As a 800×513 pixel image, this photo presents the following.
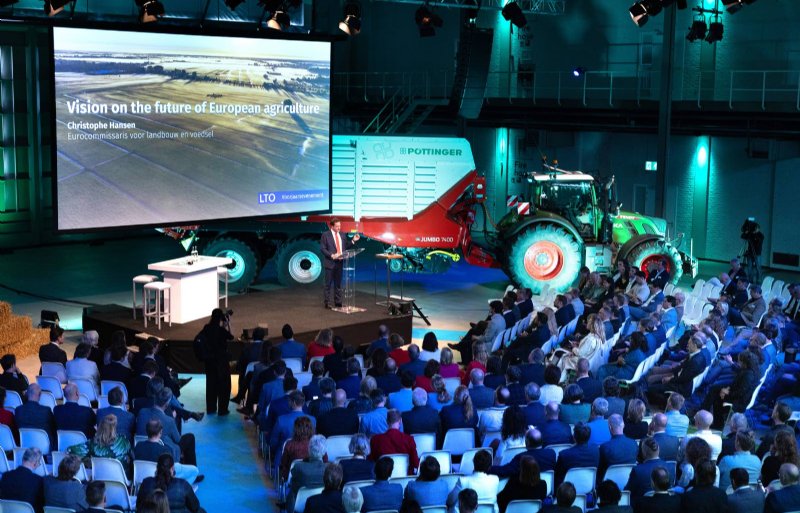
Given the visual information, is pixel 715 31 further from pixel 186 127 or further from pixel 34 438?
pixel 34 438

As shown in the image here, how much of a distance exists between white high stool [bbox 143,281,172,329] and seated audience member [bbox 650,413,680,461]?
7699 mm

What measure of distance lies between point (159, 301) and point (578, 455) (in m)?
7.69

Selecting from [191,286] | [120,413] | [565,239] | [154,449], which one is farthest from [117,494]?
[565,239]

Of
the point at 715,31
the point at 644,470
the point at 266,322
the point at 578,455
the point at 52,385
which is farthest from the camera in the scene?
the point at 715,31

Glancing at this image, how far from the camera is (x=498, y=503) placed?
7828mm

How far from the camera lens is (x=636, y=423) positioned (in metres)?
9.20

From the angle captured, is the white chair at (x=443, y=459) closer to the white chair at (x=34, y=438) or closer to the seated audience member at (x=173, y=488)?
the seated audience member at (x=173, y=488)

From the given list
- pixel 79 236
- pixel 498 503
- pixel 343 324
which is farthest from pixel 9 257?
pixel 498 503

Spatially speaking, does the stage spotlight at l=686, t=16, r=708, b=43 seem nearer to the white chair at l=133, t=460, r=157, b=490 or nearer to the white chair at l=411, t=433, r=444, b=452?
the white chair at l=411, t=433, r=444, b=452

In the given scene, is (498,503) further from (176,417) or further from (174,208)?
(174,208)

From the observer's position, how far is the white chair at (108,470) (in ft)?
26.4

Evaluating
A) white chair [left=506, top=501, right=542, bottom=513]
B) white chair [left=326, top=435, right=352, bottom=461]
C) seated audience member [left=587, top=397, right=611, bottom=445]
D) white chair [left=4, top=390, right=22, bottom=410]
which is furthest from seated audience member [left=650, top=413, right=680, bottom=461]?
white chair [left=4, top=390, right=22, bottom=410]

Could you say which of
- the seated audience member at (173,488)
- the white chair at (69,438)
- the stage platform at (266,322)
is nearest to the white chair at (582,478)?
the seated audience member at (173,488)

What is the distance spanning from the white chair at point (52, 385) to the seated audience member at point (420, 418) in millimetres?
3602
